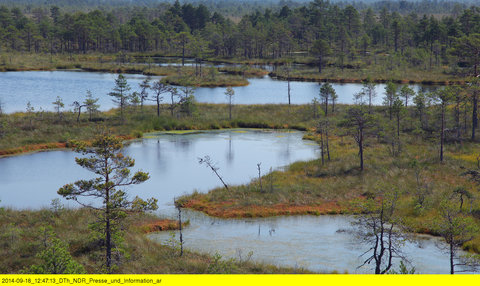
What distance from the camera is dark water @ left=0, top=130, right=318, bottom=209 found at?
37844 mm

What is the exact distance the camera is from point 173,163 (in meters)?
46.8

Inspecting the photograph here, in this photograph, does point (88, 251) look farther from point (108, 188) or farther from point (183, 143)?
point (183, 143)

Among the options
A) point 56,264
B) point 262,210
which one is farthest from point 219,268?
point 262,210

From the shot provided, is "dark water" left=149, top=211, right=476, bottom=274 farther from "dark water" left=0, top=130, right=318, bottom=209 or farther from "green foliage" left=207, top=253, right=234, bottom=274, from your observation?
"dark water" left=0, top=130, right=318, bottom=209

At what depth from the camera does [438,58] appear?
119812 mm

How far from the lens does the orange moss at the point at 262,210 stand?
33812mm

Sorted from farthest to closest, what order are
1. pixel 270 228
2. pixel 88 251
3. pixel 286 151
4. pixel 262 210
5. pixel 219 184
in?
pixel 286 151 < pixel 219 184 < pixel 262 210 < pixel 270 228 < pixel 88 251

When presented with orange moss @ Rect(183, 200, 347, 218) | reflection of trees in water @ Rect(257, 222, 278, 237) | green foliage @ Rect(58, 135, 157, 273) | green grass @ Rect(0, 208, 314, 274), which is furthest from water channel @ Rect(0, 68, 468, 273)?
green foliage @ Rect(58, 135, 157, 273)

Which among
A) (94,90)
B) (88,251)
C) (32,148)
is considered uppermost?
(94,90)

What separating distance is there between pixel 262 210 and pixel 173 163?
15167 millimetres

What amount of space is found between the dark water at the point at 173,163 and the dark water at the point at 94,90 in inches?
803

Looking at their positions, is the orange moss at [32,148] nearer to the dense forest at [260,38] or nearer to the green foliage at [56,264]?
the green foliage at [56,264]

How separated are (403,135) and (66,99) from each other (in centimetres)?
4917

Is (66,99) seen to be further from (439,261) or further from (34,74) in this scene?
(439,261)
